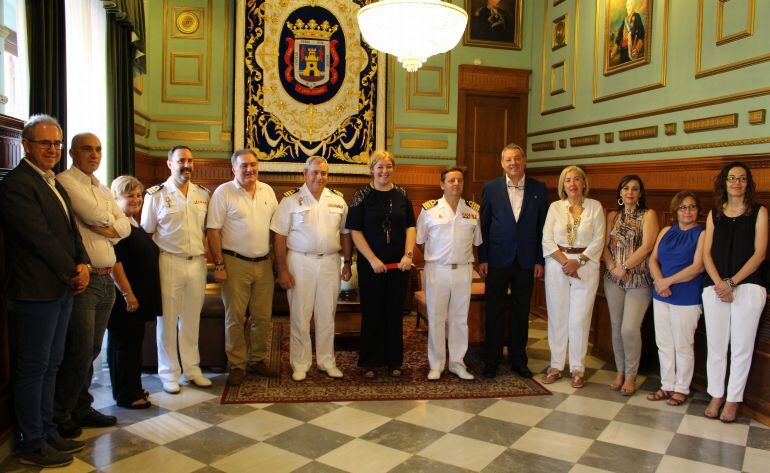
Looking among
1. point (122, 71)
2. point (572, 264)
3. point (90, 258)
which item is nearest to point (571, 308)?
point (572, 264)

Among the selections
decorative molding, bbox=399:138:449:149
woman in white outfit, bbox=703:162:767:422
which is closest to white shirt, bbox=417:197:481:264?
woman in white outfit, bbox=703:162:767:422

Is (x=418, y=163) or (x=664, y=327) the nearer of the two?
(x=664, y=327)

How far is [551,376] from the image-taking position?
165 inches

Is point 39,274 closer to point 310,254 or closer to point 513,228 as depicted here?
point 310,254

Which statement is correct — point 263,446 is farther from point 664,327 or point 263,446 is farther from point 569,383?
point 664,327

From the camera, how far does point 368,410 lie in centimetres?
361

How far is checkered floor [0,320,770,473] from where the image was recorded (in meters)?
2.88

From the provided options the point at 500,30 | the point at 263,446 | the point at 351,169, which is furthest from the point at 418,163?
the point at 263,446

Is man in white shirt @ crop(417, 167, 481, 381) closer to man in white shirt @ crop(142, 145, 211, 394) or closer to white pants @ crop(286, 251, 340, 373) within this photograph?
white pants @ crop(286, 251, 340, 373)

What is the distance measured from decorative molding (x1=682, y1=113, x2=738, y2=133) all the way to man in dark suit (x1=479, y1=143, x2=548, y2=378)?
1434mm

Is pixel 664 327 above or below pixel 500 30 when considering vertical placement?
below

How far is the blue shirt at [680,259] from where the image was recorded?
148 inches

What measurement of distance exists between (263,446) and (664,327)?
265cm

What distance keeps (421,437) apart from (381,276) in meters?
1.22
